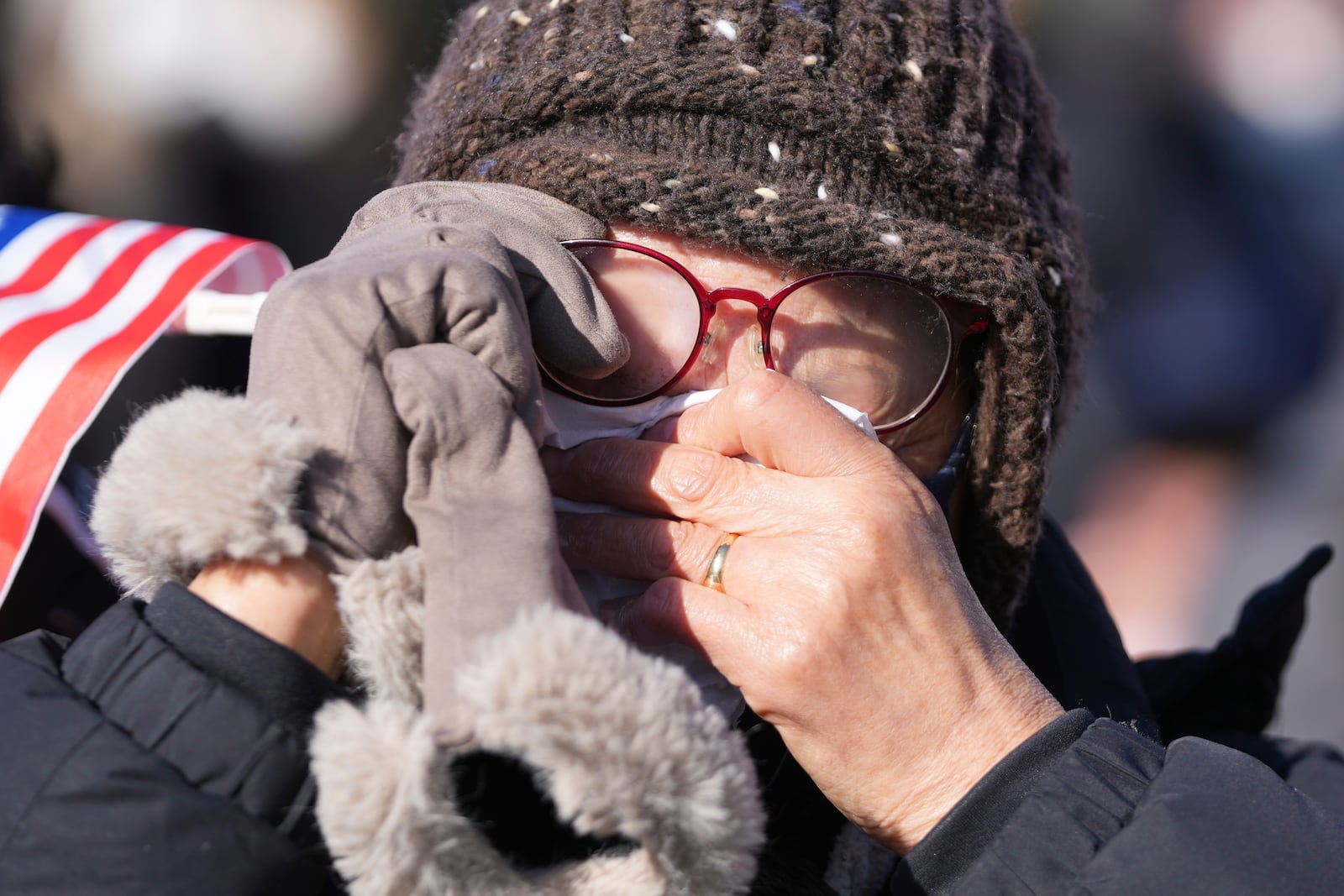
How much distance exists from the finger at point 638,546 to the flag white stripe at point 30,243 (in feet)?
4.62

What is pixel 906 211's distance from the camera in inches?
67.7

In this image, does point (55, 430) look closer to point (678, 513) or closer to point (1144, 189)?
point (678, 513)

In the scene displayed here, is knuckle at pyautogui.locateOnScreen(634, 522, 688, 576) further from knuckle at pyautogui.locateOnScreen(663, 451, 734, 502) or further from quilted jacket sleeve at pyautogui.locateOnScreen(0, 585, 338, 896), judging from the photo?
quilted jacket sleeve at pyautogui.locateOnScreen(0, 585, 338, 896)

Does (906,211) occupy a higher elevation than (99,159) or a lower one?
higher

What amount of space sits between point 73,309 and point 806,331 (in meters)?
1.46

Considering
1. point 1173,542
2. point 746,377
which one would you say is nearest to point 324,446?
point 746,377

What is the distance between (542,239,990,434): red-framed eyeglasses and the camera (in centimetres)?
158

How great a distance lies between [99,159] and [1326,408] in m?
5.91

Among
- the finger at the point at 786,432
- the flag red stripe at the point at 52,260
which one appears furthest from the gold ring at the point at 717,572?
the flag red stripe at the point at 52,260

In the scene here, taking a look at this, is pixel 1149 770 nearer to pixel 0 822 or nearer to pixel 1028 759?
pixel 1028 759

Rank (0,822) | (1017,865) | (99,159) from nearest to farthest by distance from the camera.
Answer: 1. (0,822)
2. (1017,865)
3. (99,159)

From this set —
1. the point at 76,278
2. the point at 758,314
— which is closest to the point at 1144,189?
the point at 758,314

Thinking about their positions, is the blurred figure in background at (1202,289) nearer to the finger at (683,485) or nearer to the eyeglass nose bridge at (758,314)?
the eyeglass nose bridge at (758,314)

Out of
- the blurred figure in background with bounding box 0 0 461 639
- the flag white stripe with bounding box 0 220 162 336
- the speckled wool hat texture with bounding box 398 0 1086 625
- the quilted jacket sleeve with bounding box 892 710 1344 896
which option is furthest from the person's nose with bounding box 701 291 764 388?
the blurred figure in background with bounding box 0 0 461 639
